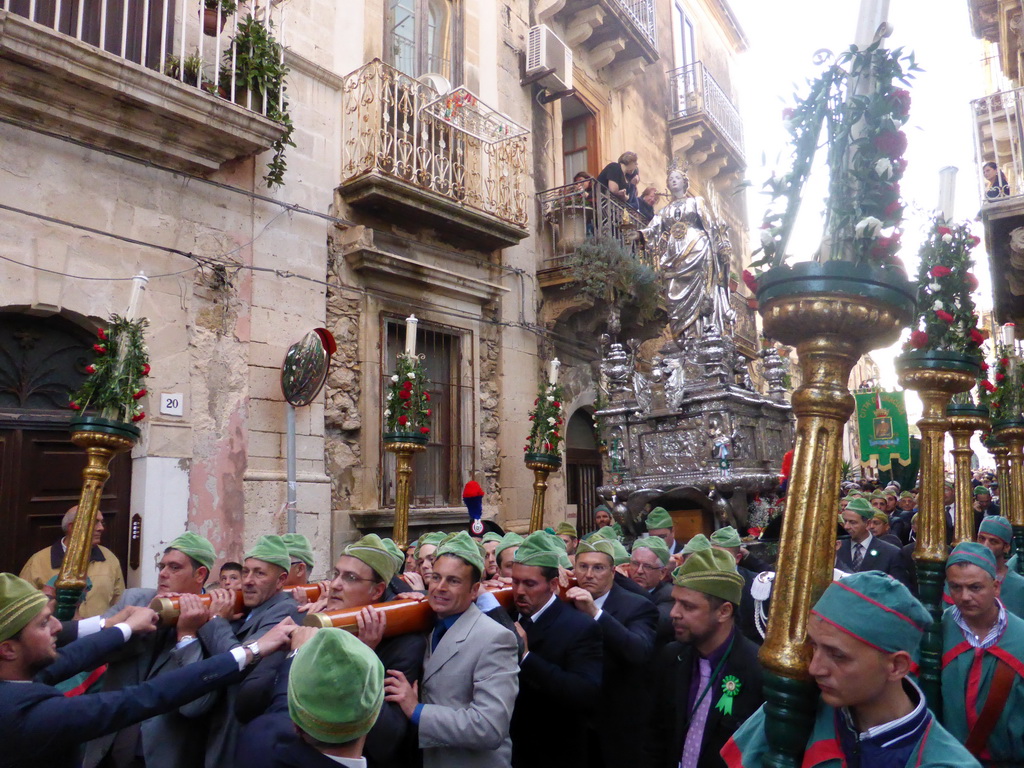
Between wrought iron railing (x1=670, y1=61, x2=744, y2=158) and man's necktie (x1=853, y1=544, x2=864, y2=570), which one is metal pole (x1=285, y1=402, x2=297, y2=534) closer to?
man's necktie (x1=853, y1=544, x2=864, y2=570)

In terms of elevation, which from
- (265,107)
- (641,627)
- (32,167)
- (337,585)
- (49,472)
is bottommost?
(641,627)

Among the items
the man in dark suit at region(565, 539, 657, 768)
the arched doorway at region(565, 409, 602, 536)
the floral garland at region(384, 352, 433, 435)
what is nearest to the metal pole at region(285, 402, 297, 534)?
the floral garland at region(384, 352, 433, 435)

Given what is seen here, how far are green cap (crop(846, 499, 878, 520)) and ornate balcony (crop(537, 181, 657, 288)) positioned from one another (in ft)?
19.2

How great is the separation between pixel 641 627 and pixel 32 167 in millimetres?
5929

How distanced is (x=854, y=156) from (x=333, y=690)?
1.99 metres

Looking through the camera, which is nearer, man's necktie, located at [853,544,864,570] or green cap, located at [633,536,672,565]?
green cap, located at [633,536,672,565]

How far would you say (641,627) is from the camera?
4023 millimetres

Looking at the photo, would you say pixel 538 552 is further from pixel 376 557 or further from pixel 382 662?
pixel 382 662

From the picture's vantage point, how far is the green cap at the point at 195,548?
3793 mm

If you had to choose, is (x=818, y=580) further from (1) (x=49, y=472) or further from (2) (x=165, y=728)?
(1) (x=49, y=472)

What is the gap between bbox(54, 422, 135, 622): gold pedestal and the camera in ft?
11.7

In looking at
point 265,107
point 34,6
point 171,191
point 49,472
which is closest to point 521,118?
point 265,107

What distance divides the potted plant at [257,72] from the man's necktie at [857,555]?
637 cm

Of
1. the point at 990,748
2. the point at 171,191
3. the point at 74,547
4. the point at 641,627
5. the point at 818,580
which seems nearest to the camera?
the point at 818,580
